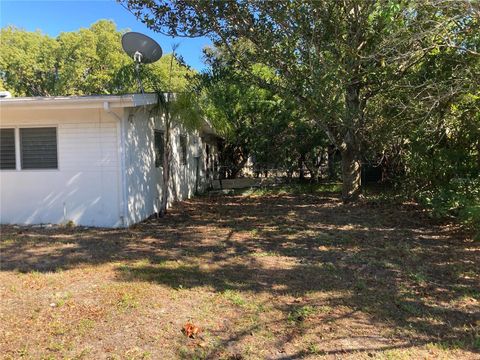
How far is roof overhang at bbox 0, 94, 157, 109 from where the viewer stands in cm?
788

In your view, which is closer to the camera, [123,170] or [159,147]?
[123,170]

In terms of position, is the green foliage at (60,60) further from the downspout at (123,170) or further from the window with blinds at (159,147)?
the downspout at (123,170)

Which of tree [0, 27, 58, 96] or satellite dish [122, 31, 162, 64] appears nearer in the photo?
satellite dish [122, 31, 162, 64]

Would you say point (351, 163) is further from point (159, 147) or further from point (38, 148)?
point (38, 148)

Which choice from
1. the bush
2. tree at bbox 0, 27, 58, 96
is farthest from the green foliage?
the bush

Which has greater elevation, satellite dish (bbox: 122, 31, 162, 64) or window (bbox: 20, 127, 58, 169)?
satellite dish (bbox: 122, 31, 162, 64)

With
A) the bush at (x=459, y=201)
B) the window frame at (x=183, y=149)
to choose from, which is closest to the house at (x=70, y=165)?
the window frame at (x=183, y=149)

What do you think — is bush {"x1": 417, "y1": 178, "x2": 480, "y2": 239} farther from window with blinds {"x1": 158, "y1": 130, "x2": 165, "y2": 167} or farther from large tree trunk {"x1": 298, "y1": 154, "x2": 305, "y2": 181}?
large tree trunk {"x1": 298, "y1": 154, "x2": 305, "y2": 181}

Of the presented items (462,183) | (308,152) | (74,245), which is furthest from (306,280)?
(308,152)

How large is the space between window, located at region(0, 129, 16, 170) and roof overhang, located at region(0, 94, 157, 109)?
91 cm

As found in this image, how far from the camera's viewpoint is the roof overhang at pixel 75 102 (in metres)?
7.88

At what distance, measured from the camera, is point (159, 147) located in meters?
10.9

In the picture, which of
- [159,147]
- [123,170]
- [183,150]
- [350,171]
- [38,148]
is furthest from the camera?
[183,150]

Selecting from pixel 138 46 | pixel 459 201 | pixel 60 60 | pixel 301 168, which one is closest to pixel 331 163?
pixel 301 168
